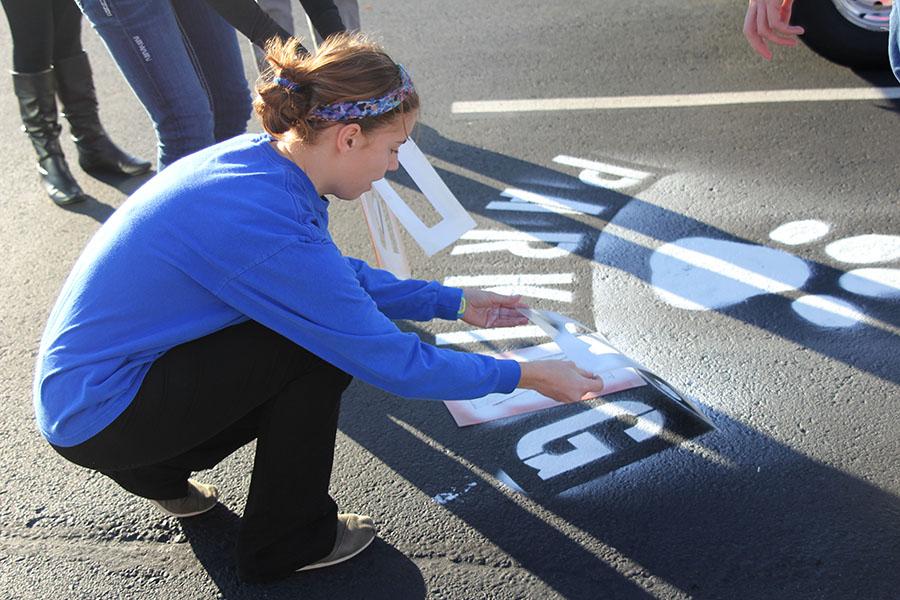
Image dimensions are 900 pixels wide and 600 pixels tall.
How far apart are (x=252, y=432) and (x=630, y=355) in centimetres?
132

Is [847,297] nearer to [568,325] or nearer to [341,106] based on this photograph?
[568,325]

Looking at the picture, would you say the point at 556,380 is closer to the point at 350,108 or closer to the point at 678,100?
the point at 350,108

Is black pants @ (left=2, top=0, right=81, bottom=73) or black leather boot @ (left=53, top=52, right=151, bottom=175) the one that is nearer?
black pants @ (left=2, top=0, right=81, bottom=73)

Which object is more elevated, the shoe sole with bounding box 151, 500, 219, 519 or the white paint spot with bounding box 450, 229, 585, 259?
the white paint spot with bounding box 450, 229, 585, 259

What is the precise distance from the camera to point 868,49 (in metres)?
4.75

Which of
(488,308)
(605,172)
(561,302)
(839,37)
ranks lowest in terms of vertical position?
(561,302)

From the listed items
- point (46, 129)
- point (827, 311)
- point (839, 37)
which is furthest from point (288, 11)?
point (839, 37)

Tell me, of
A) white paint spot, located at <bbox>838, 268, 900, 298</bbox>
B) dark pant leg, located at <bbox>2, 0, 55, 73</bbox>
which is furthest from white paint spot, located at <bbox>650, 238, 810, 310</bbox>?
dark pant leg, located at <bbox>2, 0, 55, 73</bbox>

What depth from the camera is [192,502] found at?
2605 millimetres

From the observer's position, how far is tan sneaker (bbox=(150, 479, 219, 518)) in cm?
258

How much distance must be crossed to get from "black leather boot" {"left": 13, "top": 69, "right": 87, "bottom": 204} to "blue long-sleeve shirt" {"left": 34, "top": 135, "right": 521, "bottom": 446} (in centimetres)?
249

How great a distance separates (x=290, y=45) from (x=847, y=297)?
2.13 metres

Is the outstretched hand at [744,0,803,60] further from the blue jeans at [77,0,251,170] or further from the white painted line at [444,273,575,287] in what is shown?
the blue jeans at [77,0,251,170]

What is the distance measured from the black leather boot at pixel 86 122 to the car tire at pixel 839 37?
11.0 ft
